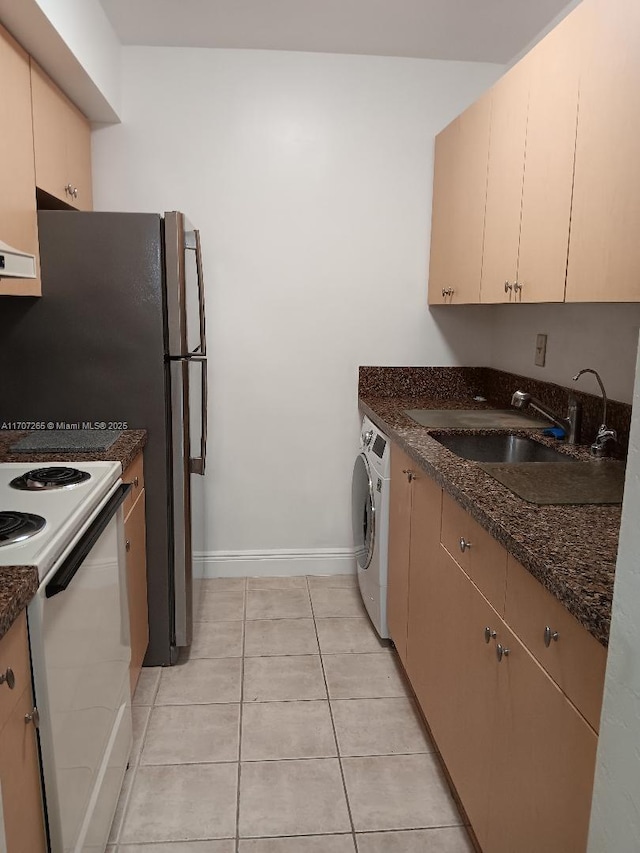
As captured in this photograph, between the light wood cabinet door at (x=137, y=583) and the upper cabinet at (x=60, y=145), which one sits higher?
the upper cabinet at (x=60, y=145)

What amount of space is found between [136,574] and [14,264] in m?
1.31

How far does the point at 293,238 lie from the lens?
10.4 feet

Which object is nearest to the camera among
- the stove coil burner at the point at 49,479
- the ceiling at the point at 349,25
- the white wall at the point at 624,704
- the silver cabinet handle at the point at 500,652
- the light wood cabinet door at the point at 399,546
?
the white wall at the point at 624,704

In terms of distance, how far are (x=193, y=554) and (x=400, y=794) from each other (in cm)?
123

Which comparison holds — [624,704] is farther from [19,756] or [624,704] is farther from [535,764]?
[19,756]

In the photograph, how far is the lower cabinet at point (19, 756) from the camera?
1.08 m

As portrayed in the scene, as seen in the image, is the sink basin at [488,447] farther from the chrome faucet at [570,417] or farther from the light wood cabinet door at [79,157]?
the light wood cabinet door at [79,157]

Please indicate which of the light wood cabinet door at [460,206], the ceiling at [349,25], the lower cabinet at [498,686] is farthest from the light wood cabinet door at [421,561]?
the ceiling at [349,25]

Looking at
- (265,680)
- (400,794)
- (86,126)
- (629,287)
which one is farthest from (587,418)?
(86,126)

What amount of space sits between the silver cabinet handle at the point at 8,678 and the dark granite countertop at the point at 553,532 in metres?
0.94

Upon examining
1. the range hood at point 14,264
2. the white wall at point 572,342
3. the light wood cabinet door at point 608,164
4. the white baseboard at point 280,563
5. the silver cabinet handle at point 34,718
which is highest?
the light wood cabinet door at point 608,164

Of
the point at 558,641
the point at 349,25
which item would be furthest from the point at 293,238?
the point at 558,641

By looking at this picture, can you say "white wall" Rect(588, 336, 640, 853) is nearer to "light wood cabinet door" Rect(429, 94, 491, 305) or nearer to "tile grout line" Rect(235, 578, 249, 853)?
"tile grout line" Rect(235, 578, 249, 853)

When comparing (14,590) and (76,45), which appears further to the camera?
(76,45)
